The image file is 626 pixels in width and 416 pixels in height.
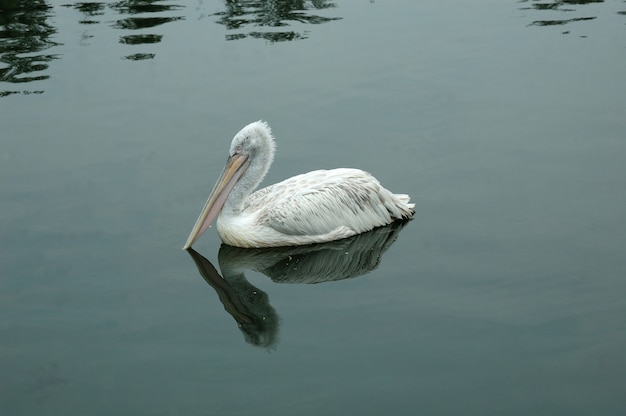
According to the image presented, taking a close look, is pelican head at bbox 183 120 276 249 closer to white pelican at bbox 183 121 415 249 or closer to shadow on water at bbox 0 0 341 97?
white pelican at bbox 183 121 415 249

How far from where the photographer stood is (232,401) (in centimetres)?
588

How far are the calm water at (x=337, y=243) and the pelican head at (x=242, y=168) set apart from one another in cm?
32

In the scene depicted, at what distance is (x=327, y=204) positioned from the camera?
7.97 metres

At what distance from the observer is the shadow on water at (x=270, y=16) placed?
11.9 m

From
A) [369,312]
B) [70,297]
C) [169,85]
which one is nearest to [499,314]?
[369,312]

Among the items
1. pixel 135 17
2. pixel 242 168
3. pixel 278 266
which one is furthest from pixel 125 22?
pixel 278 266

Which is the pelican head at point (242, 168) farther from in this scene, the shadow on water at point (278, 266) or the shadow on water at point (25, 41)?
the shadow on water at point (25, 41)

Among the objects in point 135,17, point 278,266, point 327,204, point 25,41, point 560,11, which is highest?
point 560,11

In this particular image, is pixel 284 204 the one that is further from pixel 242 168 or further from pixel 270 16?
pixel 270 16

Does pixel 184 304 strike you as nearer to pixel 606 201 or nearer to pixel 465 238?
pixel 465 238

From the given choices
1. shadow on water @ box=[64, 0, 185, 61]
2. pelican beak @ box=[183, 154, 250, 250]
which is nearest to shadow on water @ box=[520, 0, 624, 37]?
shadow on water @ box=[64, 0, 185, 61]

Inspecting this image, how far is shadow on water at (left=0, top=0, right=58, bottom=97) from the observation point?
11258 millimetres

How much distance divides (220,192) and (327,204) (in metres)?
0.82

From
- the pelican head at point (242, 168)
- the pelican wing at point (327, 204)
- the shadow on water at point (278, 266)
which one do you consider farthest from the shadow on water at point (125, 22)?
the shadow on water at point (278, 266)
